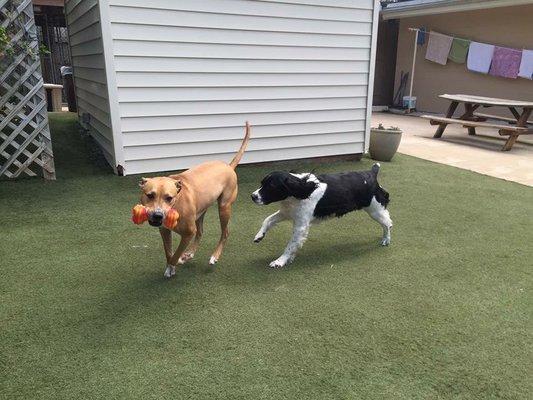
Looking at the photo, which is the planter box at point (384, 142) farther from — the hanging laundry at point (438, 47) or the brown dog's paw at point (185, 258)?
the hanging laundry at point (438, 47)

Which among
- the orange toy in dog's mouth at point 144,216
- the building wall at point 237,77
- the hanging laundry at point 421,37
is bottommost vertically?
the orange toy in dog's mouth at point 144,216

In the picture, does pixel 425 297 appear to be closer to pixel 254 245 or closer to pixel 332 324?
pixel 332 324

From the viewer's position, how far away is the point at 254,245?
11.7 feet

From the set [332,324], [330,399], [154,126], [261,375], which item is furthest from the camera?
[154,126]

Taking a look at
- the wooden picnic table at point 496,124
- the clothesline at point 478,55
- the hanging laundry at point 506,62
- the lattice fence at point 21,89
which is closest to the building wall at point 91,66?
the lattice fence at point 21,89

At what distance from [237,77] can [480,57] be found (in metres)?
9.28

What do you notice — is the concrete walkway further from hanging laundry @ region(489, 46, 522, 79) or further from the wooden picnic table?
hanging laundry @ region(489, 46, 522, 79)

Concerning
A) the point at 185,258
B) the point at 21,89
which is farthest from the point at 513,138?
the point at 21,89

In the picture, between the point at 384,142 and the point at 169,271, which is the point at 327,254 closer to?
Result: the point at 169,271

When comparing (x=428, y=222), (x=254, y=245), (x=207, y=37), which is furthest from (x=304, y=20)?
(x=254, y=245)

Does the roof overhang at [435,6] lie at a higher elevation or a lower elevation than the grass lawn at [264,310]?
higher

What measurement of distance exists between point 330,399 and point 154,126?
4.14 m

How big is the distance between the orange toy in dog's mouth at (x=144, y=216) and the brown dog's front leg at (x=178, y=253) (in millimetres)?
314

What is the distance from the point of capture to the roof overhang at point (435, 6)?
35.8 ft
